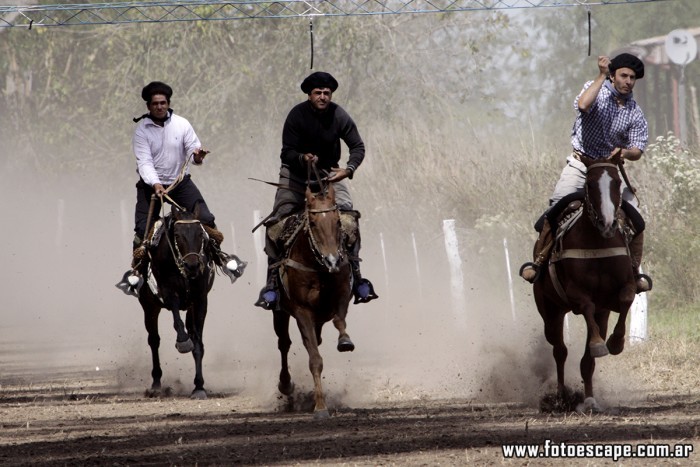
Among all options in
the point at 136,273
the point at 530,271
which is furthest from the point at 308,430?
the point at 136,273

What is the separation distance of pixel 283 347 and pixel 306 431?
2.94 meters

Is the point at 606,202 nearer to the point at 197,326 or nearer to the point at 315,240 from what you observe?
the point at 315,240

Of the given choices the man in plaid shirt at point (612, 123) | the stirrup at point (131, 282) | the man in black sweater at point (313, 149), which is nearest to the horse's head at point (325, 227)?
the man in black sweater at point (313, 149)

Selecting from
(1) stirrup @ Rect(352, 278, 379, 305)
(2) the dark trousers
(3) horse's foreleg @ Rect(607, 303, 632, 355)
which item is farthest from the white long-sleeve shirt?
(3) horse's foreleg @ Rect(607, 303, 632, 355)

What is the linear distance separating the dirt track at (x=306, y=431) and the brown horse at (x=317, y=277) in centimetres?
64

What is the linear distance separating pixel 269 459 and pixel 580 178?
188 inches

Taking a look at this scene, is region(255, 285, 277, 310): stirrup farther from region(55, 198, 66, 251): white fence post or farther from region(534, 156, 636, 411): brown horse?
region(55, 198, 66, 251): white fence post

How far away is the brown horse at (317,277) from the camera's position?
466 inches

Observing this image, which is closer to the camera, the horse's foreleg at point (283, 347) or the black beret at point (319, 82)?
the black beret at point (319, 82)

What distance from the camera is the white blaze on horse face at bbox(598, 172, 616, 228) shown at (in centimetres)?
1161

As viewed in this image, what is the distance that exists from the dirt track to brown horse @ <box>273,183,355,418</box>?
636 millimetres

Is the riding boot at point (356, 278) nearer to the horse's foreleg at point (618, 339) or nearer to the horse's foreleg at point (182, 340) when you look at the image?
the horse's foreleg at point (618, 339)

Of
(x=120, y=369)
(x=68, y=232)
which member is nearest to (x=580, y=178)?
(x=120, y=369)

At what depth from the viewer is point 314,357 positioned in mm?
12156
